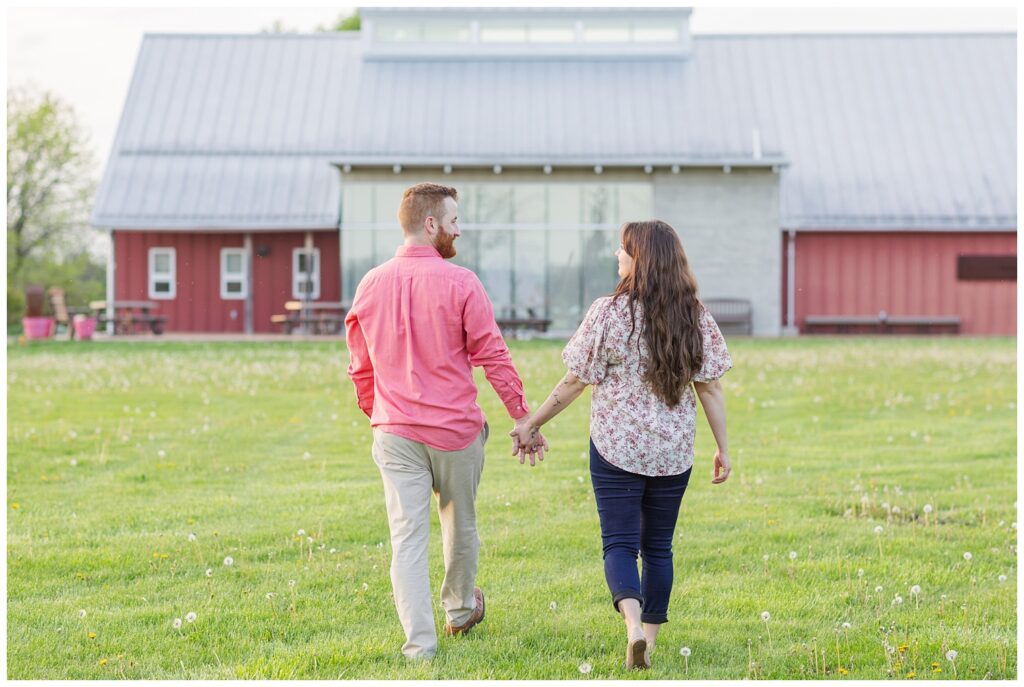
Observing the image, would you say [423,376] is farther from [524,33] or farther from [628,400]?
[524,33]

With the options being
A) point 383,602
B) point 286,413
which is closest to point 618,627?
point 383,602

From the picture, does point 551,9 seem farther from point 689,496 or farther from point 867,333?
point 689,496

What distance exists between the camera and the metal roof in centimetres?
3375

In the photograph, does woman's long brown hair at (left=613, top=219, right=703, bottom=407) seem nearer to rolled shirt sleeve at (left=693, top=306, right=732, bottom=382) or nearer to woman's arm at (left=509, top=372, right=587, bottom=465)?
rolled shirt sleeve at (left=693, top=306, right=732, bottom=382)

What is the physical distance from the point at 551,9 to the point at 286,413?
2592cm

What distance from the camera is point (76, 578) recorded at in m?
6.81

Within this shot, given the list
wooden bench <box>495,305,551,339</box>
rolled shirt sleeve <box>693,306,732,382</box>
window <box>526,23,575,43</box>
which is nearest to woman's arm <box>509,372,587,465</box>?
rolled shirt sleeve <box>693,306,732,382</box>

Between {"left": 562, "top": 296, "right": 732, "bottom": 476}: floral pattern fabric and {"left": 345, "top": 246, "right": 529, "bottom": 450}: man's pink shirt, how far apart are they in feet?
1.14

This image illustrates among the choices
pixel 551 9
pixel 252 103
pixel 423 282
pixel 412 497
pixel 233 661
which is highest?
pixel 551 9

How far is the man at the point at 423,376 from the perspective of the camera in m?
5.33

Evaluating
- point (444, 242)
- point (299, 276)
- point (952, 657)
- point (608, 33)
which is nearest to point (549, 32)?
point (608, 33)

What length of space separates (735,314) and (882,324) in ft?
13.5

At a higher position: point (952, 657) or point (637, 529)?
point (637, 529)

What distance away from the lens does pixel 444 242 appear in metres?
5.49
